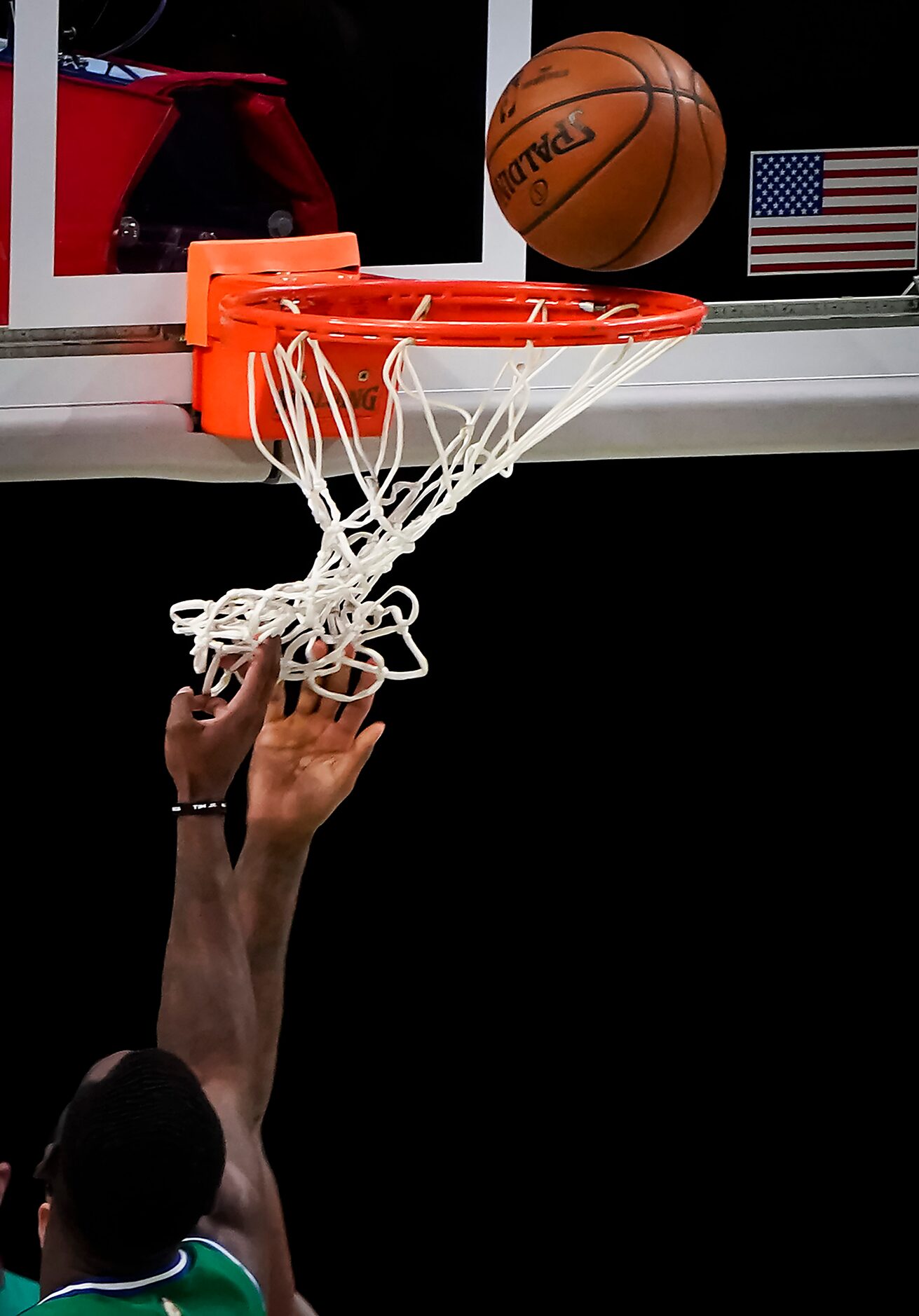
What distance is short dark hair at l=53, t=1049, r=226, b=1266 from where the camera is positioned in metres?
1.65

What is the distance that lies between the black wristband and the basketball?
0.95m

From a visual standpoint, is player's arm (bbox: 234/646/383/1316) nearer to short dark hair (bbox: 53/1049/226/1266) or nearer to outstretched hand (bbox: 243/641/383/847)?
outstretched hand (bbox: 243/641/383/847)

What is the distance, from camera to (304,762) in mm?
2389

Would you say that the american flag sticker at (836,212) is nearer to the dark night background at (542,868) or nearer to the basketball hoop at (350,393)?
the basketball hoop at (350,393)

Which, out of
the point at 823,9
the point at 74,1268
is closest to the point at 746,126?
the point at 823,9

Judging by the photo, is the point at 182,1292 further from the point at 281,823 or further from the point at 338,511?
the point at 338,511

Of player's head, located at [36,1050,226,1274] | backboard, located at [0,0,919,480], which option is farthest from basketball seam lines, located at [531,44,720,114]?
player's head, located at [36,1050,226,1274]

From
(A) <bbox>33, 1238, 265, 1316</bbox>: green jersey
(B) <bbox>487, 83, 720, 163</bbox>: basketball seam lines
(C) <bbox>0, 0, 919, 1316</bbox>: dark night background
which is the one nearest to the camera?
(A) <bbox>33, 1238, 265, 1316</bbox>: green jersey

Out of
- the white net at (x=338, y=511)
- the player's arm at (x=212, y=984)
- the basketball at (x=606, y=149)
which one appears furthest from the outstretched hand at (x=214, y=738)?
the basketball at (x=606, y=149)

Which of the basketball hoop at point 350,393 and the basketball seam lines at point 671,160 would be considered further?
the basketball hoop at point 350,393

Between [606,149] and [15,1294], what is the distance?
73.7 inches

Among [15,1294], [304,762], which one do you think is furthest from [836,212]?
[15,1294]

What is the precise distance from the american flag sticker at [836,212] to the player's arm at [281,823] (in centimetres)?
121

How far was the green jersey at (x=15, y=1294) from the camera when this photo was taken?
2354 mm
